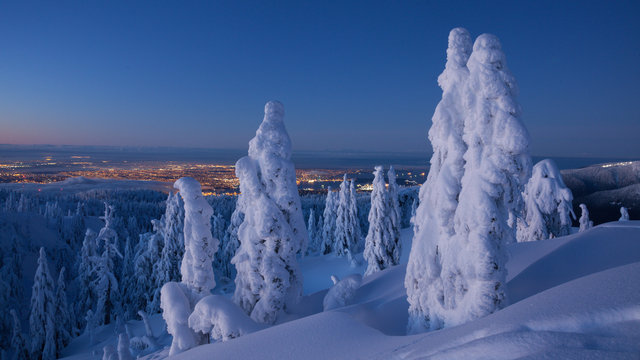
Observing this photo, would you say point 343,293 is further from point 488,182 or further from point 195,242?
point 488,182

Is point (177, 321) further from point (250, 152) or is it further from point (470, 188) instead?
point (470, 188)

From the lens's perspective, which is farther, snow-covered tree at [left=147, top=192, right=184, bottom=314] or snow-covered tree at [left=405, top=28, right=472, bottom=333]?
snow-covered tree at [left=147, top=192, right=184, bottom=314]

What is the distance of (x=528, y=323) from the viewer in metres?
3.76

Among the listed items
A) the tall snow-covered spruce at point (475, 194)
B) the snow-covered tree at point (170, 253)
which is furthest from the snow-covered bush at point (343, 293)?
the snow-covered tree at point (170, 253)

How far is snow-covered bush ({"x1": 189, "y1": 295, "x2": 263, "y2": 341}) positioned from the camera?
8086mm

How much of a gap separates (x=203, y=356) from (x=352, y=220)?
3273 cm

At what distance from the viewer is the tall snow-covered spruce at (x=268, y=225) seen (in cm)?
A: 1078

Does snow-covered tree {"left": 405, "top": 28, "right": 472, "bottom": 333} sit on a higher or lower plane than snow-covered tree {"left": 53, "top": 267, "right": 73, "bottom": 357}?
higher

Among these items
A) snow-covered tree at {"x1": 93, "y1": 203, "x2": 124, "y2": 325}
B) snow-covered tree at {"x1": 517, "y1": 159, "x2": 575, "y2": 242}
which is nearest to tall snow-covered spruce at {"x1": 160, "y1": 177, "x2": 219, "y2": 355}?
snow-covered tree at {"x1": 517, "y1": 159, "x2": 575, "y2": 242}

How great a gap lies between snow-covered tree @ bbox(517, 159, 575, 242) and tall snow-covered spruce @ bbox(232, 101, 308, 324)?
15.2 m

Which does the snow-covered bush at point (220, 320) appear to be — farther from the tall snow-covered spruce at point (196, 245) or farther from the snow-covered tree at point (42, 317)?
the snow-covered tree at point (42, 317)

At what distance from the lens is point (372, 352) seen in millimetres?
5043

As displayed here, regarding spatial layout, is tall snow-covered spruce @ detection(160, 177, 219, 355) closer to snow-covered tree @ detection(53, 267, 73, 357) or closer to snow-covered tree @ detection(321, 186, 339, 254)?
snow-covered tree @ detection(53, 267, 73, 357)

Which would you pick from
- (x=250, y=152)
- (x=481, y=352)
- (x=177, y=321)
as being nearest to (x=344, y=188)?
(x=250, y=152)
